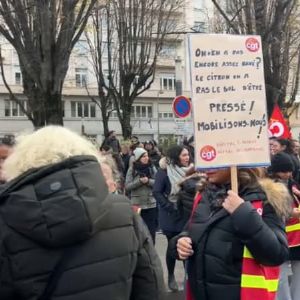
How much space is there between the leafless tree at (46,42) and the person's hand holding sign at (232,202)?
9.22 metres

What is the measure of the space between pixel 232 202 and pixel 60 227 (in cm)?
129

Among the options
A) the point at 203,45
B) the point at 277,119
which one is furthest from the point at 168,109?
the point at 203,45

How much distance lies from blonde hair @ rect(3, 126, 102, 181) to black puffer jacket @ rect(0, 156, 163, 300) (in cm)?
8

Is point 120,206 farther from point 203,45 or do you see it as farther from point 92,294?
point 203,45

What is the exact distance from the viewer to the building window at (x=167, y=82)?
5331cm

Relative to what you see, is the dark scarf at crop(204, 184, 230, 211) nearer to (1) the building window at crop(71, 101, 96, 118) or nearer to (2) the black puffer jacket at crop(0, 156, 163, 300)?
(2) the black puffer jacket at crop(0, 156, 163, 300)

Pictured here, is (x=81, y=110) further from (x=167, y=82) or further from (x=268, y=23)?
(x=268, y=23)

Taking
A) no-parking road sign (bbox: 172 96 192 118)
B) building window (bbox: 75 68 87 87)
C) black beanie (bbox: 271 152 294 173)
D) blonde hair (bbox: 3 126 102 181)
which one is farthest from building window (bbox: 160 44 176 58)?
blonde hair (bbox: 3 126 102 181)

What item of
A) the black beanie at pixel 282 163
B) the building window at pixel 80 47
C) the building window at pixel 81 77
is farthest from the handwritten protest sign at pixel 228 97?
the building window at pixel 81 77

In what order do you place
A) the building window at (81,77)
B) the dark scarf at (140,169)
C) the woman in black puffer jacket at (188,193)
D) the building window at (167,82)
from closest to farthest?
the woman in black puffer jacket at (188,193) < the dark scarf at (140,169) < the building window at (81,77) < the building window at (167,82)

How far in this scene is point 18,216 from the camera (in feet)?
6.83

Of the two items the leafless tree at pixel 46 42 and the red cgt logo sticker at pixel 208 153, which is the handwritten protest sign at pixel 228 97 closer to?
the red cgt logo sticker at pixel 208 153

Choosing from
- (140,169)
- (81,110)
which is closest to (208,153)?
(140,169)

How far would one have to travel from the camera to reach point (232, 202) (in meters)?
3.11
